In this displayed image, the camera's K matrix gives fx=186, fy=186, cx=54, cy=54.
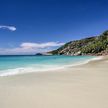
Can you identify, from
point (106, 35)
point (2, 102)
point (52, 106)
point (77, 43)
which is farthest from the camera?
point (77, 43)

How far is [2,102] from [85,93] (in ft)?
8.93

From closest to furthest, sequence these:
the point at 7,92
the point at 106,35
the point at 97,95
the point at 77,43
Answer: the point at 97,95, the point at 7,92, the point at 106,35, the point at 77,43

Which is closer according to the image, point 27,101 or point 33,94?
point 27,101

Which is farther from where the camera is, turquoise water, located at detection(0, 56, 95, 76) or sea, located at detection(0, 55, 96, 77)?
turquoise water, located at detection(0, 56, 95, 76)

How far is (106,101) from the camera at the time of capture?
5.28 metres

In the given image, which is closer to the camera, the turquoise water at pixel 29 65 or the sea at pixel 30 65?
the sea at pixel 30 65

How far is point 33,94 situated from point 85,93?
69.8 inches

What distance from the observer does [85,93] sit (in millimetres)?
6309

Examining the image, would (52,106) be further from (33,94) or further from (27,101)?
(33,94)

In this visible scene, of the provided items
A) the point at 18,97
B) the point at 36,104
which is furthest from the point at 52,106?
the point at 18,97

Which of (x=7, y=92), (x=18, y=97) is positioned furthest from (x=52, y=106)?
(x=7, y=92)

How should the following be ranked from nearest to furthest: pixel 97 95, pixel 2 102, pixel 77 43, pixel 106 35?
pixel 2 102, pixel 97 95, pixel 106 35, pixel 77 43

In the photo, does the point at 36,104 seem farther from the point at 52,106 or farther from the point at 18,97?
the point at 18,97

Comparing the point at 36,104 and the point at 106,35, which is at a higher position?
the point at 106,35
